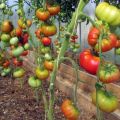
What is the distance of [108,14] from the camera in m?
0.96

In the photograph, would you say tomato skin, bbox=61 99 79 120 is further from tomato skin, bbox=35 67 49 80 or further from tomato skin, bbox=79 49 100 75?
tomato skin, bbox=35 67 49 80

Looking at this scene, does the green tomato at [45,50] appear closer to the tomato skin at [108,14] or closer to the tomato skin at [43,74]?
the tomato skin at [43,74]

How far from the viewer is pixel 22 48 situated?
182 centimetres

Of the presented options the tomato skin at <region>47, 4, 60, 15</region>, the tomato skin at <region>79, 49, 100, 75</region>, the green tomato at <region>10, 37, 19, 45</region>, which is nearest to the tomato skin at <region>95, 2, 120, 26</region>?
the tomato skin at <region>79, 49, 100, 75</region>

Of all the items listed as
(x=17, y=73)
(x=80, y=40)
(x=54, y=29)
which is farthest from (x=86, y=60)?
(x=80, y=40)

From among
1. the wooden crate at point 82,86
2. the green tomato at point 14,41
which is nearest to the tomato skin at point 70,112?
the green tomato at point 14,41

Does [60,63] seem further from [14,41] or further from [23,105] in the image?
[23,105]

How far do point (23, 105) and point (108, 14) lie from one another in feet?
7.36

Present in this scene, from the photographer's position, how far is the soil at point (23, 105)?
A: 2.81 metres

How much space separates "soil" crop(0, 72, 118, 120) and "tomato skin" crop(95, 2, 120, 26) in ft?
5.72

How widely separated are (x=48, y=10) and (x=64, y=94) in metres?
1.98

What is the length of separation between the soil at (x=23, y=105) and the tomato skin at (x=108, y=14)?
174 cm

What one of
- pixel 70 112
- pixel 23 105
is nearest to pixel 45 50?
pixel 70 112

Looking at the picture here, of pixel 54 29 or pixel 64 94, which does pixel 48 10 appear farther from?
pixel 64 94
